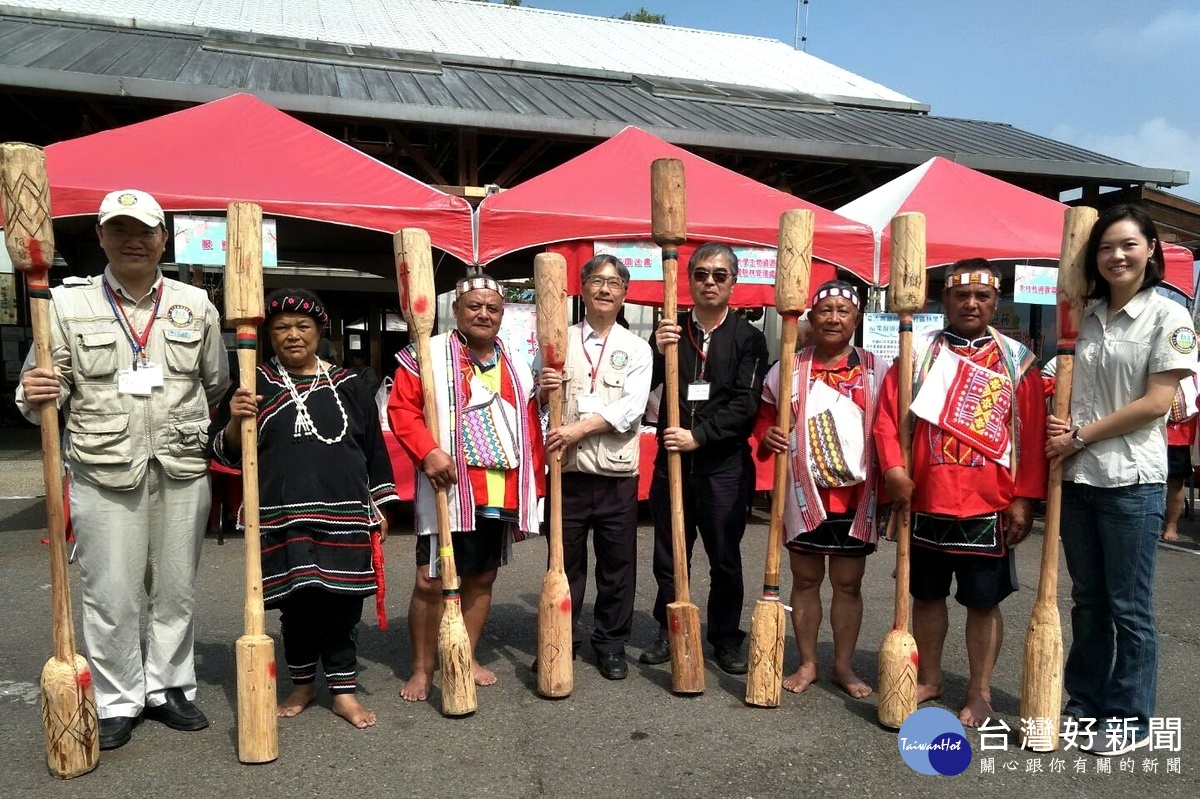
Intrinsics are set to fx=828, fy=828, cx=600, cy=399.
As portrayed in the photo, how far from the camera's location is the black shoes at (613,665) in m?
3.56

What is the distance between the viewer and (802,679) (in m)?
3.44

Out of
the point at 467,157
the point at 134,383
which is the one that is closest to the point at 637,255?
the point at 467,157

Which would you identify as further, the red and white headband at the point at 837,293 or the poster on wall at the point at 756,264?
the poster on wall at the point at 756,264

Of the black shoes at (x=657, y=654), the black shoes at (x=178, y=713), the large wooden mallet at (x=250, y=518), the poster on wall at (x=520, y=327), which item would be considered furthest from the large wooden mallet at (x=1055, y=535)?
the poster on wall at (x=520, y=327)

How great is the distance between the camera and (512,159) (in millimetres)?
10539

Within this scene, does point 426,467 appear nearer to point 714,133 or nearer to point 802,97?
point 714,133

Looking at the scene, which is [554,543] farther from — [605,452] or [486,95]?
[486,95]

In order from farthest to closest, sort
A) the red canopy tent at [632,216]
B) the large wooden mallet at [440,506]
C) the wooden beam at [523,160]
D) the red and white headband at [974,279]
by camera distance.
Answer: the wooden beam at [523,160]
the red canopy tent at [632,216]
the large wooden mallet at [440,506]
the red and white headband at [974,279]

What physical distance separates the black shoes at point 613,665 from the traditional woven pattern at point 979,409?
65.7 inches

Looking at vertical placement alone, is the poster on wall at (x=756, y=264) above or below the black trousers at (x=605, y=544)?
above

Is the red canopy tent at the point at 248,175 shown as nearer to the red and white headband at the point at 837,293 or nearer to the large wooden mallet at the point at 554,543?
the large wooden mallet at the point at 554,543

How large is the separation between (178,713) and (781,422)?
8.20 feet

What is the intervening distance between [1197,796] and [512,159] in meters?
9.51

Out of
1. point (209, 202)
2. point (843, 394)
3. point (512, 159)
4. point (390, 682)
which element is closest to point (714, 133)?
point (512, 159)
